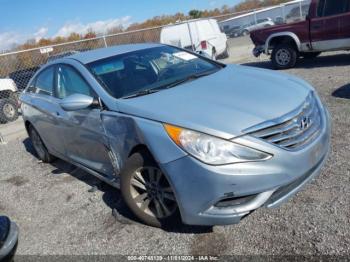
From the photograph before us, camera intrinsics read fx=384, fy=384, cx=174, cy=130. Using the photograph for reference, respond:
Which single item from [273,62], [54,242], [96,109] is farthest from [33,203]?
[273,62]

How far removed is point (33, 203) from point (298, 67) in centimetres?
806

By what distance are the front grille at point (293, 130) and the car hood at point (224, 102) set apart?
6 cm

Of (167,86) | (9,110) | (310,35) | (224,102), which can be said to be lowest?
(9,110)

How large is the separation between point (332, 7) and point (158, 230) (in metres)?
8.27

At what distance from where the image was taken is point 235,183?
2.79 m

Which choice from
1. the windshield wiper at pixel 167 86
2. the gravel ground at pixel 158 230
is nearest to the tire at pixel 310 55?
the gravel ground at pixel 158 230

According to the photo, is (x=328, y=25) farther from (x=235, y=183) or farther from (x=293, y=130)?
(x=235, y=183)

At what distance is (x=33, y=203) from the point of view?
15.8 ft

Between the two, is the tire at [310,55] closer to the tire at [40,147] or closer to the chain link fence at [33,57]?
the chain link fence at [33,57]

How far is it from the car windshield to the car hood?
22cm

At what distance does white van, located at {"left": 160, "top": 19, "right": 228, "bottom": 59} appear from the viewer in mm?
13510

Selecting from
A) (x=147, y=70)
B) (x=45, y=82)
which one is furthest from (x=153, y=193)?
(x=45, y=82)

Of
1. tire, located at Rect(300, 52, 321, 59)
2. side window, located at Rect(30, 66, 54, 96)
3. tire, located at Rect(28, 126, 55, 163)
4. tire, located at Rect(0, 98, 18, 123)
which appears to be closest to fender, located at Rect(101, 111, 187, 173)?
side window, located at Rect(30, 66, 54, 96)

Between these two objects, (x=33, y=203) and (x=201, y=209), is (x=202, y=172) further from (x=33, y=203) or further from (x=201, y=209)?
(x=33, y=203)
